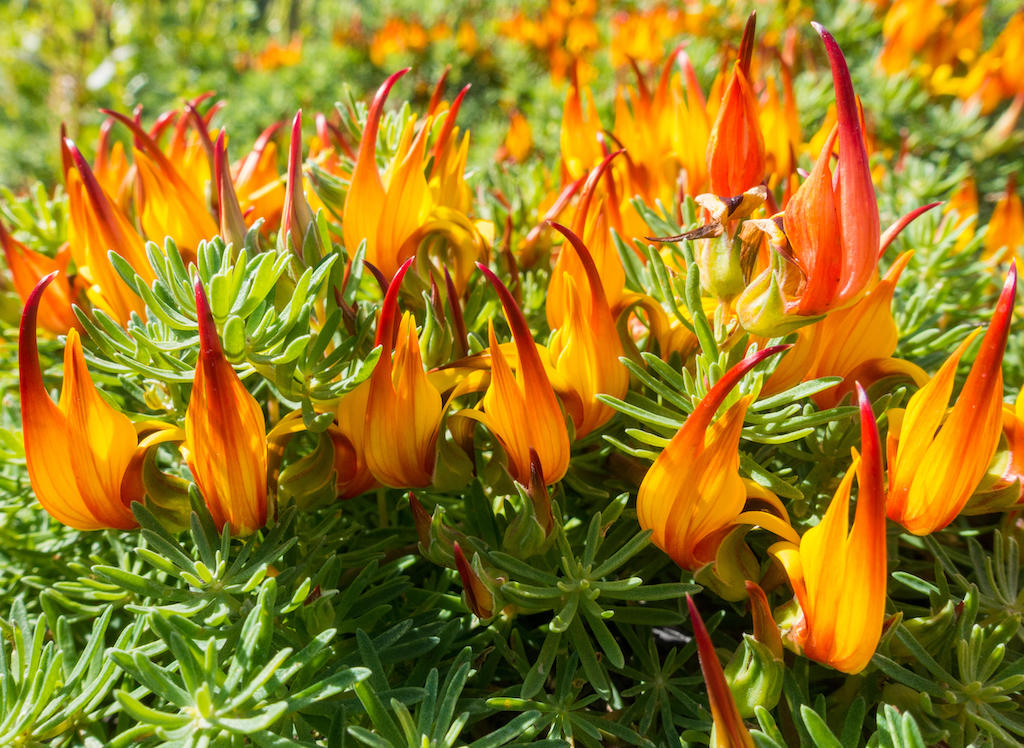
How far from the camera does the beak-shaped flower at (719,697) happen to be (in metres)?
0.58

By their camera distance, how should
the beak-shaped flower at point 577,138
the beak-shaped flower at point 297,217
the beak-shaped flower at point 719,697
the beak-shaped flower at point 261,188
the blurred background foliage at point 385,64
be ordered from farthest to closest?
the blurred background foliage at point 385,64, the beak-shaped flower at point 577,138, the beak-shaped flower at point 261,188, the beak-shaped flower at point 297,217, the beak-shaped flower at point 719,697

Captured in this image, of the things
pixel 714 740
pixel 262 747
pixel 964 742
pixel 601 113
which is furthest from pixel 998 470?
pixel 601 113

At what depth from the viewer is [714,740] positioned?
621 millimetres

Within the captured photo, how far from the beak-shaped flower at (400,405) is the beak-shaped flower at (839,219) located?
34 centimetres

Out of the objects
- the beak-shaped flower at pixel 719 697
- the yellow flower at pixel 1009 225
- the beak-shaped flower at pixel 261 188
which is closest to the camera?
the beak-shaped flower at pixel 719 697

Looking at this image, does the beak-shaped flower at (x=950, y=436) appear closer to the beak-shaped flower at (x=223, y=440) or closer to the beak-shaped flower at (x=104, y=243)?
the beak-shaped flower at (x=223, y=440)

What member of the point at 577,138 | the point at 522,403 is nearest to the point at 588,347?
the point at 522,403

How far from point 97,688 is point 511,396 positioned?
474 mm

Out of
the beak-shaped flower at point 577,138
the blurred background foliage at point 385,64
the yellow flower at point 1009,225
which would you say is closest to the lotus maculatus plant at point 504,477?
the beak-shaped flower at point 577,138

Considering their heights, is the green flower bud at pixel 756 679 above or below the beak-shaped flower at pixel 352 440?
below

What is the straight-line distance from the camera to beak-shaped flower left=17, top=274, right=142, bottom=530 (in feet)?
2.23

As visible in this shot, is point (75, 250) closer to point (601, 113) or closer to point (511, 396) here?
point (511, 396)

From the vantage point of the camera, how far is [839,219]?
2.15ft

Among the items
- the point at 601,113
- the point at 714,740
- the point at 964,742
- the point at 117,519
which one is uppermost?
the point at 601,113
